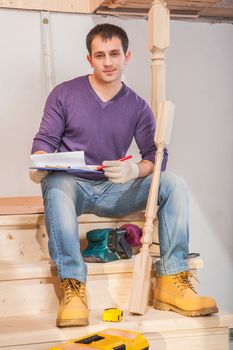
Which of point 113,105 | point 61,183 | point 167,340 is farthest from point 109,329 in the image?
point 113,105

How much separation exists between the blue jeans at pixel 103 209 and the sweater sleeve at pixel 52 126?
17 cm

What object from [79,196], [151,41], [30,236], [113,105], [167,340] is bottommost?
[167,340]

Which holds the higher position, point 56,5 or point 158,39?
point 56,5

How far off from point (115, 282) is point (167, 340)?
0.30 metres

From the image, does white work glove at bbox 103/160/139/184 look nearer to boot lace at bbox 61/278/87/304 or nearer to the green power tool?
the green power tool

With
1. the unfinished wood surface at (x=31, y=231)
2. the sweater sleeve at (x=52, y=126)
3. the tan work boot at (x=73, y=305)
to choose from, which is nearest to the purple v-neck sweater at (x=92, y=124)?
the sweater sleeve at (x=52, y=126)

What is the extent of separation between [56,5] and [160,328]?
6.74ft

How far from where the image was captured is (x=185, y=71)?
11.4ft

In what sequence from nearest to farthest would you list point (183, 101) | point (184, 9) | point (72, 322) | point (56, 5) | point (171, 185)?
1. point (72, 322)
2. point (171, 185)
3. point (56, 5)
4. point (184, 9)
5. point (183, 101)

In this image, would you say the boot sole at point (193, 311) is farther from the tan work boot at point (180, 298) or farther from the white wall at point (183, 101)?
the white wall at point (183, 101)

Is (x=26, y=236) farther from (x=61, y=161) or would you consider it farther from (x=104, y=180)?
(x=61, y=161)

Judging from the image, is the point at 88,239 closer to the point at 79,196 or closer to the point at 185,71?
the point at 79,196

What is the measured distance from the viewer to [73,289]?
5.98 feet

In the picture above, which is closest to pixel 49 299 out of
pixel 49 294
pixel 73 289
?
pixel 49 294
